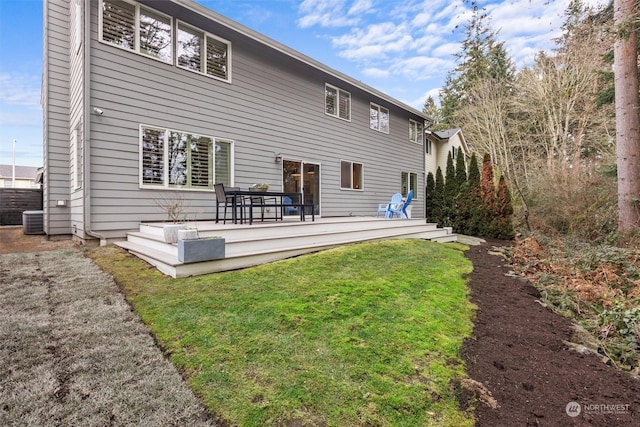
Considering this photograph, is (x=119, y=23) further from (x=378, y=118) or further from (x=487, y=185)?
(x=487, y=185)

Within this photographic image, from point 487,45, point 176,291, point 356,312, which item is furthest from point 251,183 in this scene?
point 487,45

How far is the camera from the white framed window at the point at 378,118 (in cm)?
1139

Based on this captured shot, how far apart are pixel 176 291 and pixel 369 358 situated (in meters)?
2.23

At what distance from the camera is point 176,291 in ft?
10.9

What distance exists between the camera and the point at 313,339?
2.43 m

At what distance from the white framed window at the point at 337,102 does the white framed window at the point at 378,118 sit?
4.16 feet

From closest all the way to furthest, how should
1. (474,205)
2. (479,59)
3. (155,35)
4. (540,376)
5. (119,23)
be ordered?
(540,376) < (119,23) < (155,35) < (474,205) < (479,59)

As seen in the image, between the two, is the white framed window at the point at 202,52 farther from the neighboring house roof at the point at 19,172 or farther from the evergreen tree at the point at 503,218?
the neighboring house roof at the point at 19,172

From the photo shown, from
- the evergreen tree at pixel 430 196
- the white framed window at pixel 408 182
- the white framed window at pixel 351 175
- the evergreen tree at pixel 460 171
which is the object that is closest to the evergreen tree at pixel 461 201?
the evergreen tree at pixel 460 171

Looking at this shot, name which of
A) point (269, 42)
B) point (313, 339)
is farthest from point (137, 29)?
point (313, 339)

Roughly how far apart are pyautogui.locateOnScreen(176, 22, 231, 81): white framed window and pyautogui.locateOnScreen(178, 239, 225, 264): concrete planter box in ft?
14.9

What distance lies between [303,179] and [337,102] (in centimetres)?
308

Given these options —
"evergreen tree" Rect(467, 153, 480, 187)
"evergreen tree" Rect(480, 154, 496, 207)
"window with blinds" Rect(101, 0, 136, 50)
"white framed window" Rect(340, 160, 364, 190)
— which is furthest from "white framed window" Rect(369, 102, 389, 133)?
"window with blinds" Rect(101, 0, 136, 50)

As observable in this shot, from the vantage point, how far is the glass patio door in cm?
841
